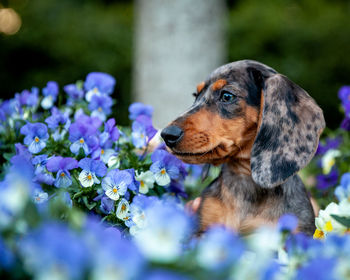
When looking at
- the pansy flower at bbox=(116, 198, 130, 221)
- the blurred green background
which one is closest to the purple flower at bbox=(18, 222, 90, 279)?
the pansy flower at bbox=(116, 198, 130, 221)

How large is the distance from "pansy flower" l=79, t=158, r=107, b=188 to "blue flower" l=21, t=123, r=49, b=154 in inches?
15.0

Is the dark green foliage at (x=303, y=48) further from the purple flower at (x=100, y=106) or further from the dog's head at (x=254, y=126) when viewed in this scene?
the dog's head at (x=254, y=126)

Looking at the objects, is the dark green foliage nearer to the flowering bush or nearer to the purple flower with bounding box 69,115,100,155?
the flowering bush

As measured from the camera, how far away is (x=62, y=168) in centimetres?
236

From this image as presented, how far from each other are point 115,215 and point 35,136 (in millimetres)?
719

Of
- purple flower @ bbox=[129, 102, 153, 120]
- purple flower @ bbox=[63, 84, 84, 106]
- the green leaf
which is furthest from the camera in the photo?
purple flower @ bbox=[63, 84, 84, 106]

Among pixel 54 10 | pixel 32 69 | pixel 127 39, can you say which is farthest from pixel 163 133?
pixel 54 10

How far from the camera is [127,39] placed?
10.0 m

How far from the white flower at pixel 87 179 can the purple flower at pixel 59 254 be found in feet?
4.53

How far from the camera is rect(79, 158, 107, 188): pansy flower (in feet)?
7.55

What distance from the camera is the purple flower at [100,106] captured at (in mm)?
3137

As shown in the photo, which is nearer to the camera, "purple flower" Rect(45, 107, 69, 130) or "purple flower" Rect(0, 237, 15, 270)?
"purple flower" Rect(0, 237, 15, 270)

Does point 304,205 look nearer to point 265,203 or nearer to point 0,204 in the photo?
point 265,203

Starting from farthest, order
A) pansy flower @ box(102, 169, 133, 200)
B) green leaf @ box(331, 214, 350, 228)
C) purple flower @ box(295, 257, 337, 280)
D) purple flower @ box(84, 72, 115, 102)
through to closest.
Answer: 1. purple flower @ box(84, 72, 115, 102)
2. pansy flower @ box(102, 169, 133, 200)
3. green leaf @ box(331, 214, 350, 228)
4. purple flower @ box(295, 257, 337, 280)
